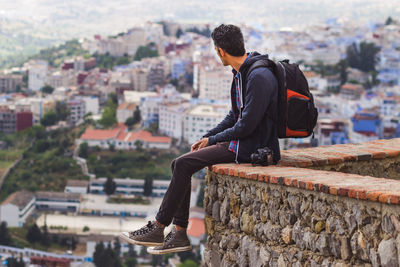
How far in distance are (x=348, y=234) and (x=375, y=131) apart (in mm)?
35113

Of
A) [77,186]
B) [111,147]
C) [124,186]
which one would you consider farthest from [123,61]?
[124,186]

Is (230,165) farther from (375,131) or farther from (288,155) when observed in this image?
(375,131)

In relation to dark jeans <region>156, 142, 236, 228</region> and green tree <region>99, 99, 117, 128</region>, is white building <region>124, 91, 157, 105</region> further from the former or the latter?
dark jeans <region>156, 142, 236, 228</region>

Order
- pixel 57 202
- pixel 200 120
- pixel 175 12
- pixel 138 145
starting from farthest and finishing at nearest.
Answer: pixel 175 12 → pixel 200 120 → pixel 138 145 → pixel 57 202

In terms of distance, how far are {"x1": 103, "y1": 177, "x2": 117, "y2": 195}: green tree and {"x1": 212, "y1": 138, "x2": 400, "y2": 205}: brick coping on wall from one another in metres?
33.8

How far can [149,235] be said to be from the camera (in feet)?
5.98

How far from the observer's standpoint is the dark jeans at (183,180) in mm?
1789

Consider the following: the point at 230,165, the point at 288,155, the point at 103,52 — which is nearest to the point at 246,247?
the point at 230,165

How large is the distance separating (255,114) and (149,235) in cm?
41

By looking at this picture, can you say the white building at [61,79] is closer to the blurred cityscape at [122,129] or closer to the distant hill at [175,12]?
the blurred cityscape at [122,129]

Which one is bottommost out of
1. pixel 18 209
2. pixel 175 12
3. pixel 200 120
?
pixel 18 209

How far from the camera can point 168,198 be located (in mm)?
1798

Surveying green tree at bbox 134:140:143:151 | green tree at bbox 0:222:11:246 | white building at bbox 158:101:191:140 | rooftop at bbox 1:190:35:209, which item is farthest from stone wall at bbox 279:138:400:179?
white building at bbox 158:101:191:140

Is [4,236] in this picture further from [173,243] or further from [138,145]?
[173,243]
